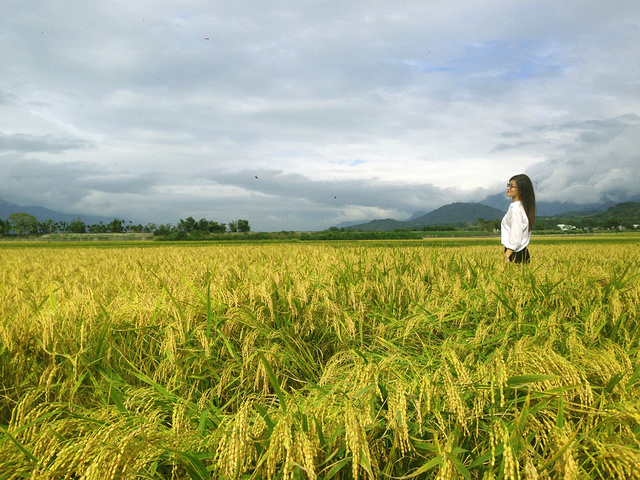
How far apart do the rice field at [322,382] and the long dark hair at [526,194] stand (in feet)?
6.63

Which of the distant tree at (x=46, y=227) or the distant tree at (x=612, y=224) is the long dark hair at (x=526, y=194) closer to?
the distant tree at (x=46, y=227)

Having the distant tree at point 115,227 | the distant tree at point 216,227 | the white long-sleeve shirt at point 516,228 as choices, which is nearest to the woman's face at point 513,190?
the white long-sleeve shirt at point 516,228

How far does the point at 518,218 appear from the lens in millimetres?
6184

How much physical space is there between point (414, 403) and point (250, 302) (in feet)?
6.16

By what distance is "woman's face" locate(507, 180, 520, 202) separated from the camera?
6324 mm

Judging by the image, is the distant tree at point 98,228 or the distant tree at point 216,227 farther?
the distant tree at point 98,228

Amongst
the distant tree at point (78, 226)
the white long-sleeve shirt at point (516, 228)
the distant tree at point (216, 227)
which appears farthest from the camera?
the distant tree at point (78, 226)

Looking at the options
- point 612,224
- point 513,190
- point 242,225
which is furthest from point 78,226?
point 612,224

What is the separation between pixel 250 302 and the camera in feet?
10.6

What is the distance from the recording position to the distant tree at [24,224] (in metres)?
142

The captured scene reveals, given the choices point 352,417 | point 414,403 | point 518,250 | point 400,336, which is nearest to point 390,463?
point 414,403

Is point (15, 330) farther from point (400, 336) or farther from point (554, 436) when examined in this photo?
point (554, 436)

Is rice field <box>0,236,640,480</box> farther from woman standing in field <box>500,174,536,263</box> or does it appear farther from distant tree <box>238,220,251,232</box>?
distant tree <box>238,220,251,232</box>

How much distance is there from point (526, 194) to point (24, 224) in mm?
186311
